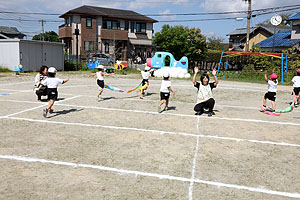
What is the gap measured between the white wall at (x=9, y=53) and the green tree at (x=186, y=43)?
47.7ft

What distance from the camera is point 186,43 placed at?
29.2 meters

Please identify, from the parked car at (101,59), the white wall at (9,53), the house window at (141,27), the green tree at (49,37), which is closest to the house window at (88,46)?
the parked car at (101,59)

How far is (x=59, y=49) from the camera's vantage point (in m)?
28.7

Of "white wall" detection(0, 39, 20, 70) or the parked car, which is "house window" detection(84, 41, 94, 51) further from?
"white wall" detection(0, 39, 20, 70)

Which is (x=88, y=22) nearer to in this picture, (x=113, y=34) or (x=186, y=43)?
(x=113, y=34)

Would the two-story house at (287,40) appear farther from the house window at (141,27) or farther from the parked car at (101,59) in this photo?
the parked car at (101,59)

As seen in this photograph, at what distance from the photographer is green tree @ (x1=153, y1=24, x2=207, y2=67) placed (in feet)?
95.8

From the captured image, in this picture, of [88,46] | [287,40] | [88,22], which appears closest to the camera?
[287,40]


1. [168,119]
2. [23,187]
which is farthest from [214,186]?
[168,119]

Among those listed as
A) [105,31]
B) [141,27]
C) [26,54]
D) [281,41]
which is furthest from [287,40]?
[26,54]

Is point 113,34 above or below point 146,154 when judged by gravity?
above

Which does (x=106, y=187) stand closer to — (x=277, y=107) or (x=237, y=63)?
(x=277, y=107)

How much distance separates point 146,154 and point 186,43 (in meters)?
24.9

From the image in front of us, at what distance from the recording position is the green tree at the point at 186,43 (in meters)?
29.2
